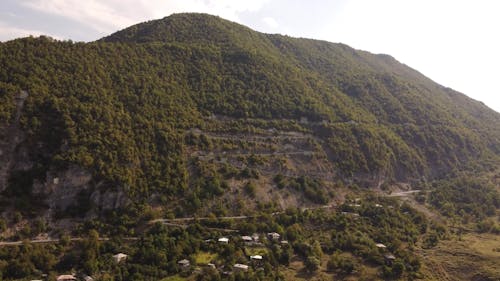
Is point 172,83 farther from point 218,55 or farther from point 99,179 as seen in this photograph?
point 99,179

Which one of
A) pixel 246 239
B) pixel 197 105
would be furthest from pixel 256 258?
pixel 197 105

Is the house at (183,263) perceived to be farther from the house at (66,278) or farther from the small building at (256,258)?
the house at (66,278)

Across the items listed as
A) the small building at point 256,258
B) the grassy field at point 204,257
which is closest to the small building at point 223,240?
the grassy field at point 204,257

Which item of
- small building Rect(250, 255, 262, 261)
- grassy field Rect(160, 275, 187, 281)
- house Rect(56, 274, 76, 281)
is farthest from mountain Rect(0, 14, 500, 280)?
house Rect(56, 274, 76, 281)

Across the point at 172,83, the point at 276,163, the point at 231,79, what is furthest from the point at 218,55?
the point at 276,163

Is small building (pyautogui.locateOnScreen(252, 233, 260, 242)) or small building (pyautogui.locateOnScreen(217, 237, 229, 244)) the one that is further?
small building (pyautogui.locateOnScreen(252, 233, 260, 242))

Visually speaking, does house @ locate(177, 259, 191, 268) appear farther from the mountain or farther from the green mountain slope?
the green mountain slope
